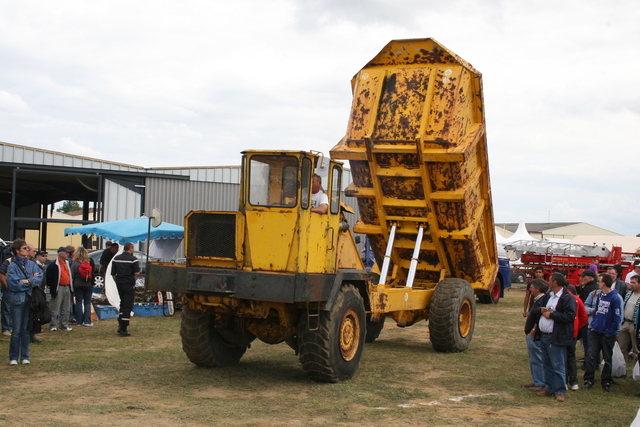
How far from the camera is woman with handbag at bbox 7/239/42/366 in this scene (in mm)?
9180

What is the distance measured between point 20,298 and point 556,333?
6849 millimetres

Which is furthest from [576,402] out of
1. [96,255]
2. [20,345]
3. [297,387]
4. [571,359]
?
[96,255]

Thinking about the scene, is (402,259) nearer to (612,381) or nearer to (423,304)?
(423,304)

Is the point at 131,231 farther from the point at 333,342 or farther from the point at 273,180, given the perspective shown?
the point at 333,342

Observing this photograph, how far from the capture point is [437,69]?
10539mm

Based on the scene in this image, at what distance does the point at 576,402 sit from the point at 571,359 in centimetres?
66

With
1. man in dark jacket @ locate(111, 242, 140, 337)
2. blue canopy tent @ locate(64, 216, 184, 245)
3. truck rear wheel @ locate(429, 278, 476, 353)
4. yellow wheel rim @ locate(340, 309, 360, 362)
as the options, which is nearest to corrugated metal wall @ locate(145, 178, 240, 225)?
blue canopy tent @ locate(64, 216, 184, 245)

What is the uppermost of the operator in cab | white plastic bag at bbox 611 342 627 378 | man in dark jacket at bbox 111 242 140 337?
the operator in cab

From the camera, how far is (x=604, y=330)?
28.6ft

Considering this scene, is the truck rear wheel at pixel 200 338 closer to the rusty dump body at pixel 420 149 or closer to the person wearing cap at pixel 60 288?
the rusty dump body at pixel 420 149

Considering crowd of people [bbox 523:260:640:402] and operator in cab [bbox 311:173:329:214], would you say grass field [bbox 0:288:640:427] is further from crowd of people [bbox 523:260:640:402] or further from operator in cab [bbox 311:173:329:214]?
operator in cab [bbox 311:173:329:214]

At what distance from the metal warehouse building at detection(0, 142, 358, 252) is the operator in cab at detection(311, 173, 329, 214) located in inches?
555

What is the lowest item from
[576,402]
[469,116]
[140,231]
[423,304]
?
[576,402]

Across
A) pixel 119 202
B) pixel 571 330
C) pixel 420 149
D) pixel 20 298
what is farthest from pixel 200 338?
pixel 119 202
